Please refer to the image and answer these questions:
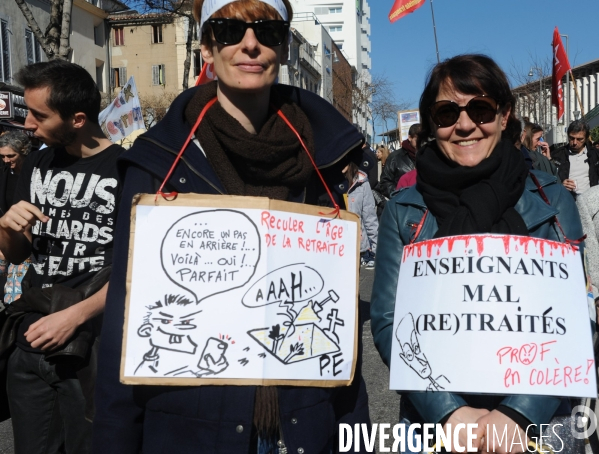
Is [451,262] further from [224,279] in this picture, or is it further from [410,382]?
[224,279]

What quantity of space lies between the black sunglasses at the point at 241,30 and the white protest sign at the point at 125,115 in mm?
7418

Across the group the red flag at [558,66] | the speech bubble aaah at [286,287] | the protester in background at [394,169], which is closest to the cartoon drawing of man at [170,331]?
the speech bubble aaah at [286,287]

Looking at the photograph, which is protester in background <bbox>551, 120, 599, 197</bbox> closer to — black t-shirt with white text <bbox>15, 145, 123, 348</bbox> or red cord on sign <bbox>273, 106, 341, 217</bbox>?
black t-shirt with white text <bbox>15, 145, 123, 348</bbox>

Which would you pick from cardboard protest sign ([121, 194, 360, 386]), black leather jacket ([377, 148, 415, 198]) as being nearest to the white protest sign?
black leather jacket ([377, 148, 415, 198])

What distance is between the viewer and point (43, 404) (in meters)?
3.22

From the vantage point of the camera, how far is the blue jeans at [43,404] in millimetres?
3178

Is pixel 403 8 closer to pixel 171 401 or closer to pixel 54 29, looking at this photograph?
pixel 54 29

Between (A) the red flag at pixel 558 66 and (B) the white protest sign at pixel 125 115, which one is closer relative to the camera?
(B) the white protest sign at pixel 125 115

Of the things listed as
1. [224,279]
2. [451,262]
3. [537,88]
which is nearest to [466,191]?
[451,262]

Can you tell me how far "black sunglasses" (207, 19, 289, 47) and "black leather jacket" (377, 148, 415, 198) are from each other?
25.8 feet

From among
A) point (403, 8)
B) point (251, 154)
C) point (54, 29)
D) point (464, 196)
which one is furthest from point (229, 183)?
point (403, 8)

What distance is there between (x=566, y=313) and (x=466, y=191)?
18.6 inches

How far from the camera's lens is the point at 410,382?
2.23 meters

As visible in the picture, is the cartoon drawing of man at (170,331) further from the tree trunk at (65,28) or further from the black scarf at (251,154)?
the tree trunk at (65,28)
